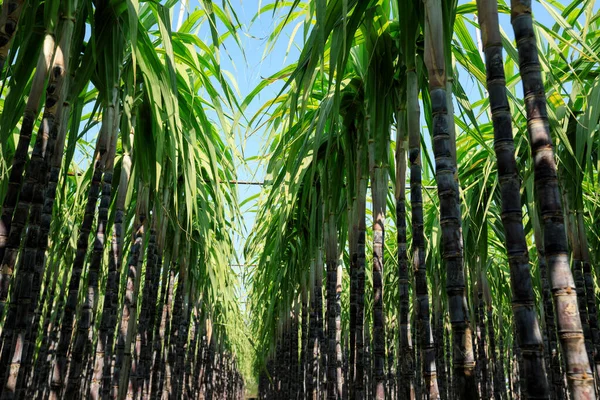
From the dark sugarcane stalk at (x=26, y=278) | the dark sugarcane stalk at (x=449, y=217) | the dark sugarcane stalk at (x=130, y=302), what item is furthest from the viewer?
A: the dark sugarcane stalk at (x=130, y=302)

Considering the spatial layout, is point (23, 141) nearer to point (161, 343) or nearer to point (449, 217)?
point (449, 217)

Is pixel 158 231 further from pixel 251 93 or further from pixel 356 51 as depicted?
pixel 356 51

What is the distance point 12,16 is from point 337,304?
4.19 meters

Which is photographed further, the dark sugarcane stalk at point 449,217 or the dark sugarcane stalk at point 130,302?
the dark sugarcane stalk at point 130,302

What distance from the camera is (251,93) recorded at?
4660 millimetres

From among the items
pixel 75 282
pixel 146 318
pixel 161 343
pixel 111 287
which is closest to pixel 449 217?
pixel 75 282

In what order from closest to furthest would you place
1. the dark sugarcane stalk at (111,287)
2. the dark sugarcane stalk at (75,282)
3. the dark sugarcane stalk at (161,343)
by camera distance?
1. the dark sugarcane stalk at (75,282)
2. the dark sugarcane stalk at (111,287)
3. the dark sugarcane stalk at (161,343)

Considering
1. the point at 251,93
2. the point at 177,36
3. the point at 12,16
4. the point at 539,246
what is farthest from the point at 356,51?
the point at 12,16

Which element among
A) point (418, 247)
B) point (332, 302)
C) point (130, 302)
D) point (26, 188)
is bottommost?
point (418, 247)

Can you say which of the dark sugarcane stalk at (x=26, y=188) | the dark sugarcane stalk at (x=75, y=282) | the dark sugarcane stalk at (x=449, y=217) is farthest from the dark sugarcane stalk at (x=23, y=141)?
the dark sugarcane stalk at (x=449, y=217)

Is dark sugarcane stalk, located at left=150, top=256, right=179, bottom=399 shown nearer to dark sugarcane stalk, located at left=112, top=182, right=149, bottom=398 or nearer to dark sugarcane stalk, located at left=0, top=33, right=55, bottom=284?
dark sugarcane stalk, located at left=112, top=182, right=149, bottom=398

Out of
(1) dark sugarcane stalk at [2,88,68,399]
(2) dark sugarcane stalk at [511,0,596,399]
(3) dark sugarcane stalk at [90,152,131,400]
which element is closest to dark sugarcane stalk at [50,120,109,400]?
(3) dark sugarcane stalk at [90,152,131,400]

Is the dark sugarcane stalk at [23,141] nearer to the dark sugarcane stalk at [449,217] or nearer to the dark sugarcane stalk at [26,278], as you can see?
the dark sugarcane stalk at [26,278]

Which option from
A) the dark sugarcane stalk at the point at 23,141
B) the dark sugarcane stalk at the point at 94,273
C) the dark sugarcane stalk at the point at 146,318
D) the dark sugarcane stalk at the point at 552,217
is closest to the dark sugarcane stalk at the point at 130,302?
the dark sugarcane stalk at the point at 146,318
